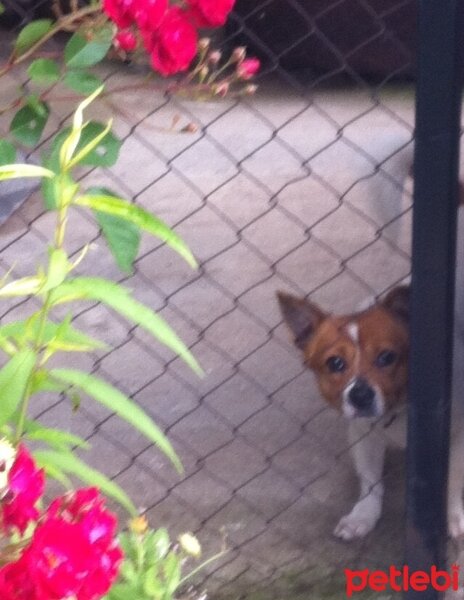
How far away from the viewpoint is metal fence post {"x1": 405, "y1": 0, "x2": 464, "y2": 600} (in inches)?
54.3

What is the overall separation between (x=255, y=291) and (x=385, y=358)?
1449mm

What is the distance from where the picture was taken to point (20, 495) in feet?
2.80

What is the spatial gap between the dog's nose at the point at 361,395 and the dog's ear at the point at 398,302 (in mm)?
177

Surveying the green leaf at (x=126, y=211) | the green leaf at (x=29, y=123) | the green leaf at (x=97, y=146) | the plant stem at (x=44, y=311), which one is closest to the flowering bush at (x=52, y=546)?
the plant stem at (x=44, y=311)

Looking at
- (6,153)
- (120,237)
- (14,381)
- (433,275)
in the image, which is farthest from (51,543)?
(433,275)

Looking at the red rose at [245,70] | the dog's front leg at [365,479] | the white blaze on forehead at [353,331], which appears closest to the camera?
the red rose at [245,70]

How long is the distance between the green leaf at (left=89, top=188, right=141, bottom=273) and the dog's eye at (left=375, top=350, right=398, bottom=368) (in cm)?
A: 104

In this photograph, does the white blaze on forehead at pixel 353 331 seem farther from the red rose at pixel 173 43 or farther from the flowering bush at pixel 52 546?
the flowering bush at pixel 52 546

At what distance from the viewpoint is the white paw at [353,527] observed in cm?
223

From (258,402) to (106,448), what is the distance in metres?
0.49

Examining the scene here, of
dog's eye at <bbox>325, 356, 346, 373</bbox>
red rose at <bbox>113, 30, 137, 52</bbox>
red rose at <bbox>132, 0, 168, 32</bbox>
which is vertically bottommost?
dog's eye at <bbox>325, 356, 346, 373</bbox>

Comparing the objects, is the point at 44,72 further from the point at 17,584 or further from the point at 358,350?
the point at 358,350

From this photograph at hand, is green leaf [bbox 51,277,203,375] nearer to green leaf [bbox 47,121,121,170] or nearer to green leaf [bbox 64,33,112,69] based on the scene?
green leaf [bbox 47,121,121,170]

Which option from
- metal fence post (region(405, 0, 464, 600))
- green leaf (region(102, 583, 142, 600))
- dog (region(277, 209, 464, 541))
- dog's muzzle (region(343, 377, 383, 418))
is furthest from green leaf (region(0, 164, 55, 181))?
dog's muzzle (region(343, 377, 383, 418))
